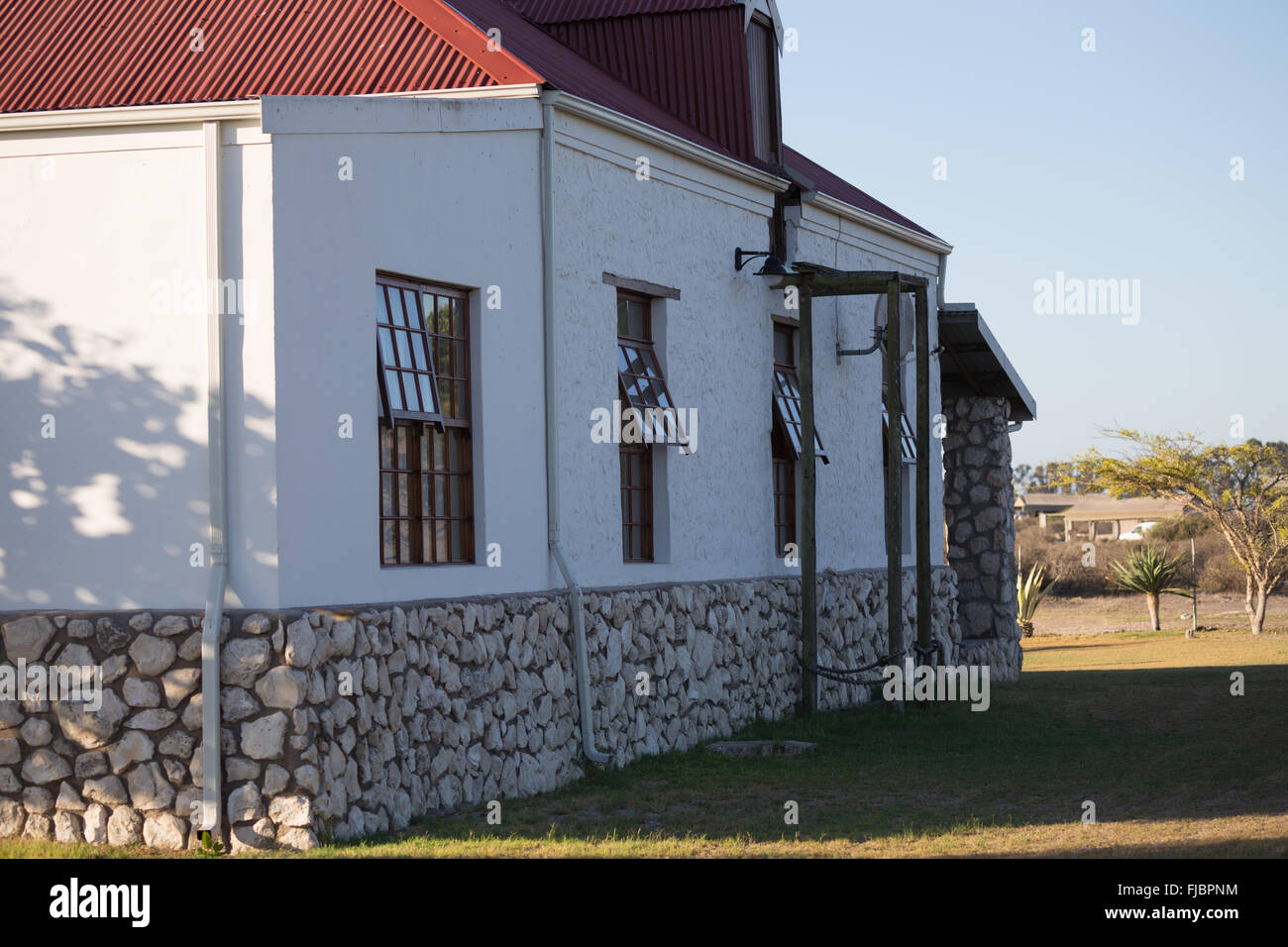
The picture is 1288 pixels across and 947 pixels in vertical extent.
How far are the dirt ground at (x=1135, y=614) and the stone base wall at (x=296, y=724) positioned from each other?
68.8ft

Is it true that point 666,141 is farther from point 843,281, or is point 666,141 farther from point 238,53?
point 238,53

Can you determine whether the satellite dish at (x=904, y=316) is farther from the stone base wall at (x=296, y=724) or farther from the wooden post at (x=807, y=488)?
the stone base wall at (x=296, y=724)

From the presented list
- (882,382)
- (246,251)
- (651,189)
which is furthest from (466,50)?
(882,382)

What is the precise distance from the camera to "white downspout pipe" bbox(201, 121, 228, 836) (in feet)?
28.7

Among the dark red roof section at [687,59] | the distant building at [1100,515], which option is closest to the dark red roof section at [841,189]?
the dark red roof section at [687,59]

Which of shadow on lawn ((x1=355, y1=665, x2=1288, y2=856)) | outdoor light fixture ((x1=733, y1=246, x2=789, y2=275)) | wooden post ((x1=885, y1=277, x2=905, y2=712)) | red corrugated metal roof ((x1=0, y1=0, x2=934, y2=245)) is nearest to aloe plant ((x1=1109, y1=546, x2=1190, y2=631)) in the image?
shadow on lawn ((x1=355, y1=665, x2=1288, y2=856))

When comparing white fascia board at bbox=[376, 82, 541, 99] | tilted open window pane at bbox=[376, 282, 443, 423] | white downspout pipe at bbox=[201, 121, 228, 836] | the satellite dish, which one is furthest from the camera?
the satellite dish

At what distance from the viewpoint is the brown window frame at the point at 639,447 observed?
1280 centimetres

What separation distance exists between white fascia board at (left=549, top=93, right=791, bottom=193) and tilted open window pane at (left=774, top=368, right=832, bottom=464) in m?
1.91

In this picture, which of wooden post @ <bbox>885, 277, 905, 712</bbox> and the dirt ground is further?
the dirt ground

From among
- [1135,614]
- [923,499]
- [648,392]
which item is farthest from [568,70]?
[1135,614]

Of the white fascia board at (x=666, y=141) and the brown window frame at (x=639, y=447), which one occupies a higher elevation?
the white fascia board at (x=666, y=141)

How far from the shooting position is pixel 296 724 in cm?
873

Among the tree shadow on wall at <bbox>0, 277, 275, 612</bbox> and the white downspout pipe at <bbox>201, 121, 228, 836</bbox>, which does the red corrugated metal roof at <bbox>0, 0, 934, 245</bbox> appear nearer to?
the white downspout pipe at <bbox>201, 121, 228, 836</bbox>
